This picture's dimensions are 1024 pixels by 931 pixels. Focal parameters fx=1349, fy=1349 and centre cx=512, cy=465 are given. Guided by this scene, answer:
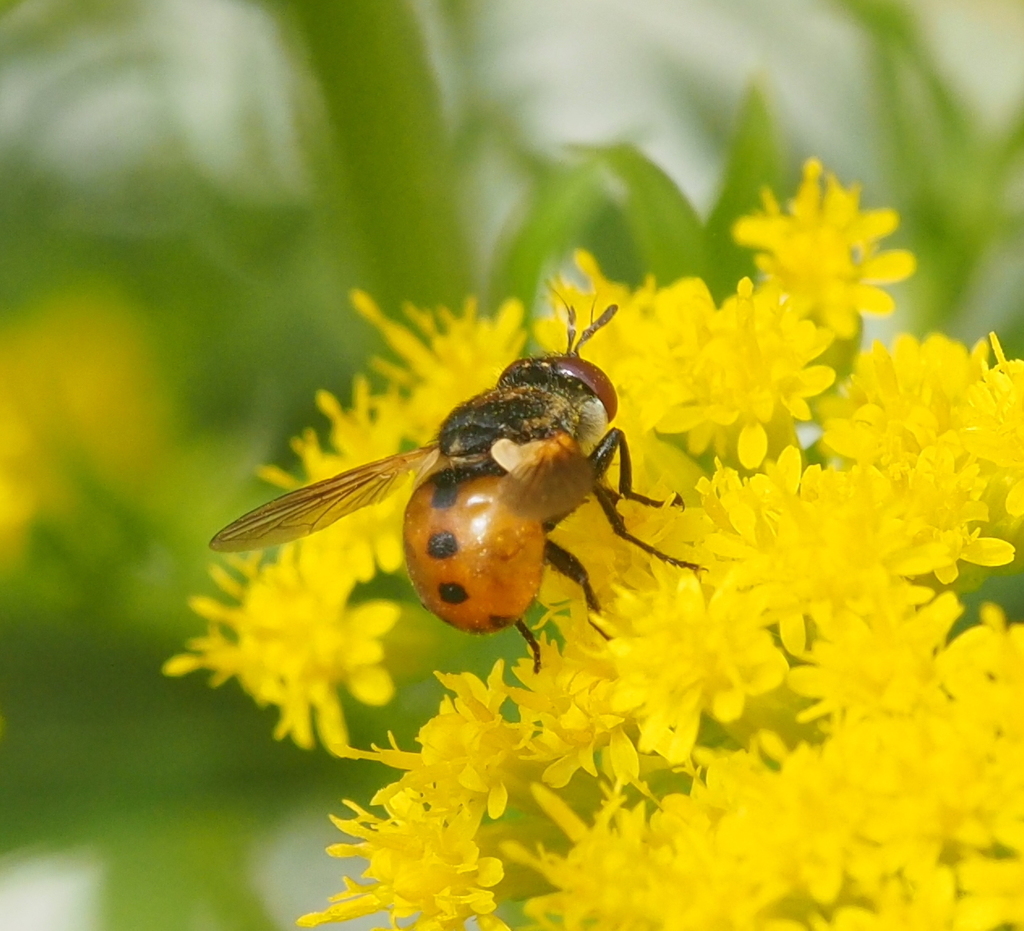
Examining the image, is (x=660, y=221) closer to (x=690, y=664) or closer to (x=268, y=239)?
(x=690, y=664)

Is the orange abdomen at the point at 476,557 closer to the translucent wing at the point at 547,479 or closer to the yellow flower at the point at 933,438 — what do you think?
the translucent wing at the point at 547,479

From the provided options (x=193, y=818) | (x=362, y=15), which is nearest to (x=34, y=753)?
(x=193, y=818)

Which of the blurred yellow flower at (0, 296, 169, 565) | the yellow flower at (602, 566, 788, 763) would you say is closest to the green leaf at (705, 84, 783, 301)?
the yellow flower at (602, 566, 788, 763)

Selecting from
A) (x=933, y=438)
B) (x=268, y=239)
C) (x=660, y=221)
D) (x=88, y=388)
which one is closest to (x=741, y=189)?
(x=660, y=221)

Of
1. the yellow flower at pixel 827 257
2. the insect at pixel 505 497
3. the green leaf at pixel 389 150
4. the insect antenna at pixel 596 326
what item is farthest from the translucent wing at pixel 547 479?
the green leaf at pixel 389 150

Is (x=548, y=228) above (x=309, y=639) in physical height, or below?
above

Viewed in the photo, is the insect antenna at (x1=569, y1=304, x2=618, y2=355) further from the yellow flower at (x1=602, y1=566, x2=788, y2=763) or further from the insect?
the yellow flower at (x1=602, y1=566, x2=788, y2=763)
